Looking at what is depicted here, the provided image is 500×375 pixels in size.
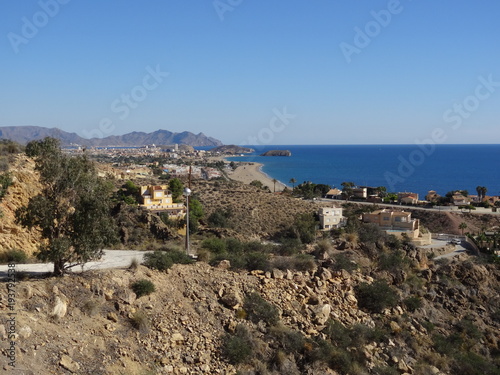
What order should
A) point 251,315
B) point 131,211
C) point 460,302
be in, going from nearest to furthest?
1. point 251,315
2. point 460,302
3. point 131,211

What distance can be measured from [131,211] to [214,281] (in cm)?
1330

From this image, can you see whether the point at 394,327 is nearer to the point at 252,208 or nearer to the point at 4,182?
the point at 4,182

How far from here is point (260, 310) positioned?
11188 mm

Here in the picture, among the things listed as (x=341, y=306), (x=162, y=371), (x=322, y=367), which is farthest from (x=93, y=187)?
(x=341, y=306)

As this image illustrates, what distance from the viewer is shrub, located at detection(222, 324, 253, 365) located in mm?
9742

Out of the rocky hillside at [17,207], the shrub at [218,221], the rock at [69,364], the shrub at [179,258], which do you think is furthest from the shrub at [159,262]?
the shrub at [218,221]

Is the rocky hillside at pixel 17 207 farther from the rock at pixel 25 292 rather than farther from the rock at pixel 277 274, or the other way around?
the rock at pixel 277 274

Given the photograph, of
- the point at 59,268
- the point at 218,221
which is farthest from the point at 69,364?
the point at 218,221

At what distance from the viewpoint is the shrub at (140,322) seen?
31.6ft

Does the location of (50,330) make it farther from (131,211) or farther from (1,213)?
(131,211)

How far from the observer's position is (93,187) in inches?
412

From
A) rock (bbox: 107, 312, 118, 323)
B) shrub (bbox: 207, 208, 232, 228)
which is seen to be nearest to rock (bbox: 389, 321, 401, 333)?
rock (bbox: 107, 312, 118, 323)

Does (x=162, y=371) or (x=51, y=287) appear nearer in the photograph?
(x=162, y=371)

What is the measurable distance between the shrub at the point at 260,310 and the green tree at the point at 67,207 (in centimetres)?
403
